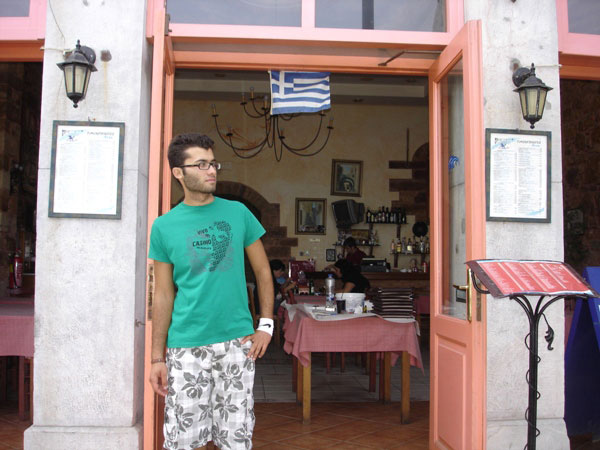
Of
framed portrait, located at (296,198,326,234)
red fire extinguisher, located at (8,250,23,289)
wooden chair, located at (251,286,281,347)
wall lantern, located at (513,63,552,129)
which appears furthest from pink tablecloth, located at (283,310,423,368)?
framed portrait, located at (296,198,326,234)

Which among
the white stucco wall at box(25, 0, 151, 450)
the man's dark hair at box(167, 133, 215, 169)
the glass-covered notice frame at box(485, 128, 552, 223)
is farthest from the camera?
the glass-covered notice frame at box(485, 128, 552, 223)

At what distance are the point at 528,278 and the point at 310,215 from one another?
869 cm

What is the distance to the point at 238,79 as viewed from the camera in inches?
412

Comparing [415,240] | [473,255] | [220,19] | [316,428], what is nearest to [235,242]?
[473,255]

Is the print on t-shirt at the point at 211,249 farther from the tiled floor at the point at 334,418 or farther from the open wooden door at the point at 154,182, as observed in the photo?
the tiled floor at the point at 334,418

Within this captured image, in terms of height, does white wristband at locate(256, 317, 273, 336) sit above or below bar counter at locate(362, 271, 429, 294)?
above

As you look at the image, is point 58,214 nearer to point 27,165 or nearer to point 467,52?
point 467,52

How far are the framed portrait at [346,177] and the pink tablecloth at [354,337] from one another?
21.9 feet

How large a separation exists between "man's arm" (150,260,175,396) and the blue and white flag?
8.02ft

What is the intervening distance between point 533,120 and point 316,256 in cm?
773

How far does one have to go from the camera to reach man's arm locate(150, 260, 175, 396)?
2.64m

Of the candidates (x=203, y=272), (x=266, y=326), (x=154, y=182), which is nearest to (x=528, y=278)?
(x=266, y=326)

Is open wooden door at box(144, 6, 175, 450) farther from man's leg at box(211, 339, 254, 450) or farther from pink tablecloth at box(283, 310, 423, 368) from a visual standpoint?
pink tablecloth at box(283, 310, 423, 368)

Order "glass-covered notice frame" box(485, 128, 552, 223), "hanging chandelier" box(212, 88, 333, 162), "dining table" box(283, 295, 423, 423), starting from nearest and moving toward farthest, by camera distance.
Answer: "glass-covered notice frame" box(485, 128, 552, 223) → "dining table" box(283, 295, 423, 423) → "hanging chandelier" box(212, 88, 333, 162)
